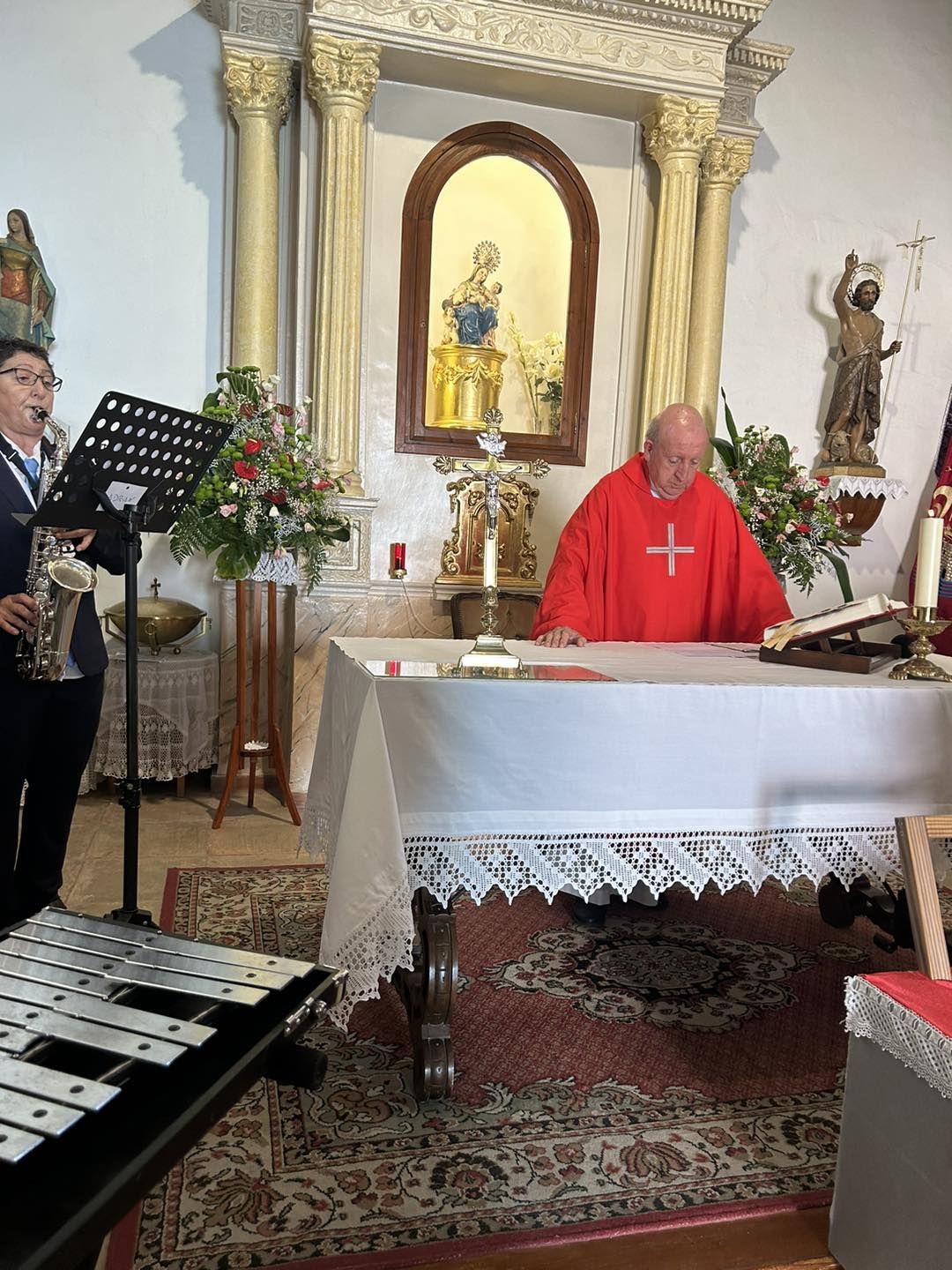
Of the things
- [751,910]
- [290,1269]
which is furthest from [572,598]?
[290,1269]

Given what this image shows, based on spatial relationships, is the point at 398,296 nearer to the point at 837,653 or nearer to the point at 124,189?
the point at 124,189

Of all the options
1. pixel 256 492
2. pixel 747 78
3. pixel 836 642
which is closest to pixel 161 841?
pixel 256 492

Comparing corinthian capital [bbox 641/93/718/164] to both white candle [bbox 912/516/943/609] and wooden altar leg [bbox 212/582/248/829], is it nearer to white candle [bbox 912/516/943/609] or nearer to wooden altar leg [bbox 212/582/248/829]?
wooden altar leg [bbox 212/582/248/829]

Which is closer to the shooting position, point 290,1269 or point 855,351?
point 290,1269

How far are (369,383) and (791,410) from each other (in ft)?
10.4

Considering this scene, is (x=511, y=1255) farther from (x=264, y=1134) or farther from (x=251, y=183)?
(x=251, y=183)

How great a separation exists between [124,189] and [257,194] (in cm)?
83

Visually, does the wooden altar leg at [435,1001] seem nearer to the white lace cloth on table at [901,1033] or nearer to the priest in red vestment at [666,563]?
the white lace cloth on table at [901,1033]

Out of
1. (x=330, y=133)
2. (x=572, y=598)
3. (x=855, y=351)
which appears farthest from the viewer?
(x=855, y=351)

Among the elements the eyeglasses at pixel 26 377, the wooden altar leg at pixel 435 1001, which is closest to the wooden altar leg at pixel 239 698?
the eyeglasses at pixel 26 377

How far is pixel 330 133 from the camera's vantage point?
577 centimetres

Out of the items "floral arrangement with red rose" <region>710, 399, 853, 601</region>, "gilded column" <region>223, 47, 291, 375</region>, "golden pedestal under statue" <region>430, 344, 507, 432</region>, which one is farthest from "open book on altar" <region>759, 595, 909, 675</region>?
"gilded column" <region>223, 47, 291, 375</region>

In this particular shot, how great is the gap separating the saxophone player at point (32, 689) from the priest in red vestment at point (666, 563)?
70.9 inches

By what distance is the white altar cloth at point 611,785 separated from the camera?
2.29m
